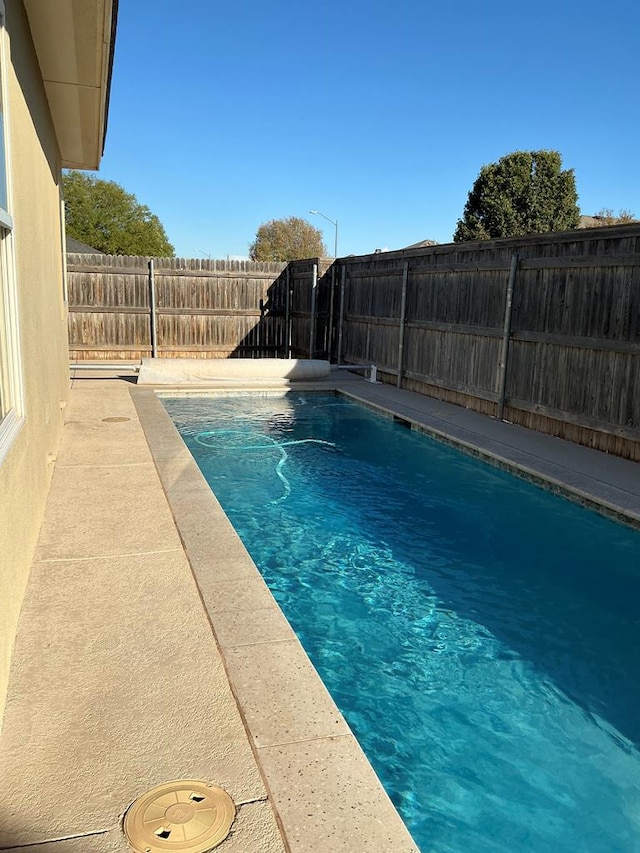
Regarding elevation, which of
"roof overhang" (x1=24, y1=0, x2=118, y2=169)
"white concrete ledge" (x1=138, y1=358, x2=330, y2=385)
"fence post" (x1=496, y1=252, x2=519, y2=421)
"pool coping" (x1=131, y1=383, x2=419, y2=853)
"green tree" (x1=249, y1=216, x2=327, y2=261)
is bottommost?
"pool coping" (x1=131, y1=383, x2=419, y2=853)

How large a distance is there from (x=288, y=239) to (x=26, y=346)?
159 feet

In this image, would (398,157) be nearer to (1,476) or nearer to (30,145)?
(30,145)

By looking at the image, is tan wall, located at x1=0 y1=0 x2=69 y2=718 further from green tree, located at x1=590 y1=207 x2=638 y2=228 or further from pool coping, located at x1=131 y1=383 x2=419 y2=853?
green tree, located at x1=590 y1=207 x2=638 y2=228

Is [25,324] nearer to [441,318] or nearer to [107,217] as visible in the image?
[441,318]

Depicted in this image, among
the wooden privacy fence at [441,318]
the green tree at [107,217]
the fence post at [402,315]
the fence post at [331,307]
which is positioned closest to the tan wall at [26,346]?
the wooden privacy fence at [441,318]

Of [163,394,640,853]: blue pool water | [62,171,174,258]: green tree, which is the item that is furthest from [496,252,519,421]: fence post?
[62,171,174,258]: green tree

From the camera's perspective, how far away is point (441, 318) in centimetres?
1052

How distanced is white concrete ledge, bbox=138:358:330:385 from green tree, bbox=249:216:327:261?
38212mm

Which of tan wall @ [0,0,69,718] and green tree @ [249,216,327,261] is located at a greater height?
green tree @ [249,216,327,261]

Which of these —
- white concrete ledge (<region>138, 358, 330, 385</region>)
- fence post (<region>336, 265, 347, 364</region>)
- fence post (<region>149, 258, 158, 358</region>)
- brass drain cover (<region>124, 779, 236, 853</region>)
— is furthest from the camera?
fence post (<region>149, 258, 158, 358</region>)

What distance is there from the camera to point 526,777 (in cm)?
280

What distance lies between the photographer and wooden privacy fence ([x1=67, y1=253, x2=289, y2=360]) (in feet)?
48.4

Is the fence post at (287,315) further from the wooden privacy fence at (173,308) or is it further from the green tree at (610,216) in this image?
the green tree at (610,216)

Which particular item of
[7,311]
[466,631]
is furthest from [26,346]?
[466,631]
